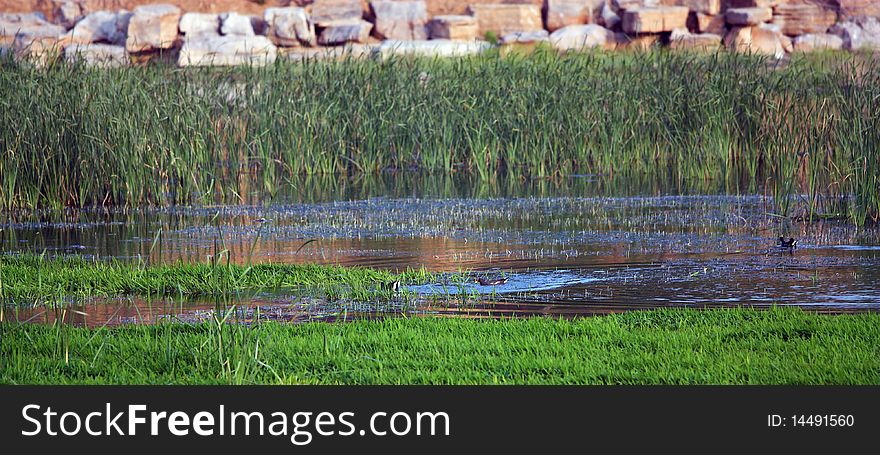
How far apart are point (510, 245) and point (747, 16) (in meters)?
24.7

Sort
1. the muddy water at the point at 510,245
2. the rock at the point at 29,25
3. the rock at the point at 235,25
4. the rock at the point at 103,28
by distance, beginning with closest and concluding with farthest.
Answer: the muddy water at the point at 510,245 < the rock at the point at 235,25 < the rock at the point at 103,28 < the rock at the point at 29,25

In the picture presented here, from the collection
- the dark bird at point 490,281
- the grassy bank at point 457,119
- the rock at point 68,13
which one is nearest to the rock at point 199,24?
the rock at point 68,13

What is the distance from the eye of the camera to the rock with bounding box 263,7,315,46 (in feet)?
107

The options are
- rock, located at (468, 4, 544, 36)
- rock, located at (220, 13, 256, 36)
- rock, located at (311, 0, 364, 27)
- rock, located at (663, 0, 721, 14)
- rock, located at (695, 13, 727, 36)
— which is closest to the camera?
rock, located at (220, 13, 256, 36)

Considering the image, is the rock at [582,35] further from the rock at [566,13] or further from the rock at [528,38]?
the rock at [566,13]

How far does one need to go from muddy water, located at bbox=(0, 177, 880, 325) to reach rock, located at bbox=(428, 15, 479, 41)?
1816 centimetres

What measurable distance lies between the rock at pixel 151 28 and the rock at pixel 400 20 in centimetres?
505

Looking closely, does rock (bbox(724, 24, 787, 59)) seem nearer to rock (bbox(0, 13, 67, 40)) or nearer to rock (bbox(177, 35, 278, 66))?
rock (bbox(177, 35, 278, 66))

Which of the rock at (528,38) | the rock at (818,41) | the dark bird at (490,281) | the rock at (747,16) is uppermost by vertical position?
the dark bird at (490,281)

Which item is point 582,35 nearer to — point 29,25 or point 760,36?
point 760,36

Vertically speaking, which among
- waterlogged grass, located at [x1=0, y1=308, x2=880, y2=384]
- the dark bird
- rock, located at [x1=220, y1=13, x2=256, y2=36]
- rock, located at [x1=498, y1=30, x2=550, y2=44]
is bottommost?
rock, located at [x1=498, y1=30, x2=550, y2=44]

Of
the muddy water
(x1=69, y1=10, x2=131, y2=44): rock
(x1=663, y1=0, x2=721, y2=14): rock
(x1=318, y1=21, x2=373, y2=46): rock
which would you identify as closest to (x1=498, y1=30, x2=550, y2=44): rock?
(x1=318, y1=21, x2=373, y2=46): rock

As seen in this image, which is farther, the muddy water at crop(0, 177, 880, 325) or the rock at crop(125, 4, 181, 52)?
the rock at crop(125, 4, 181, 52)

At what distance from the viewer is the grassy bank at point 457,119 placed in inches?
527
